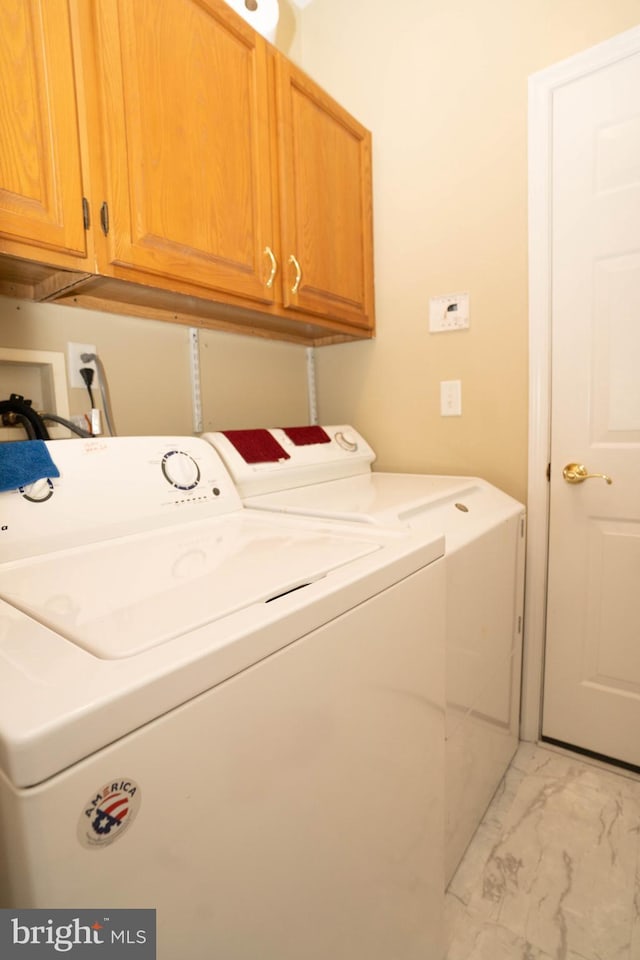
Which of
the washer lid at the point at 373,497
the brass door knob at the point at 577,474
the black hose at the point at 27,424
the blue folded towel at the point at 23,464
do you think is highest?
the black hose at the point at 27,424

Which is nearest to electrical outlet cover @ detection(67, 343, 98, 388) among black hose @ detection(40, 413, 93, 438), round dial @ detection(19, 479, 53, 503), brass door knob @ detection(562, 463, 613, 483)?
black hose @ detection(40, 413, 93, 438)

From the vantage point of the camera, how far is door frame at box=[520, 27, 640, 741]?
147cm

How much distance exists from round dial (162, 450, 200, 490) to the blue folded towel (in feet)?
0.84

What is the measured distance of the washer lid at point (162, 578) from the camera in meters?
0.57

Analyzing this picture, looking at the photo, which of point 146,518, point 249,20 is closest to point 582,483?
point 146,518

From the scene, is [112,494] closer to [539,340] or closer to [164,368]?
[164,368]

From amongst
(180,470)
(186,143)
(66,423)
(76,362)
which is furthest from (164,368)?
(186,143)

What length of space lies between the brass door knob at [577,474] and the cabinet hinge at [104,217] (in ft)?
4.93

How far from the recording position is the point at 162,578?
0.75 metres

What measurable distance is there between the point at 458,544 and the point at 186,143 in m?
1.17

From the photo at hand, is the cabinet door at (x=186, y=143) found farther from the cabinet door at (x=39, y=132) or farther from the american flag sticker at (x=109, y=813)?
the american flag sticker at (x=109, y=813)

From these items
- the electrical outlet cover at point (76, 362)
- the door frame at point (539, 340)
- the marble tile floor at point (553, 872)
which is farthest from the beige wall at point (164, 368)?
the marble tile floor at point (553, 872)

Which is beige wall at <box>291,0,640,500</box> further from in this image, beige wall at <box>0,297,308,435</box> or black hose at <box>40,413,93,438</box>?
black hose at <box>40,413,93,438</box>

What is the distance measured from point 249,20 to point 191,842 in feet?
6.43
